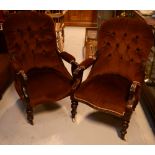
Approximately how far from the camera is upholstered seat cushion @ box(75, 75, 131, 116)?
Result: 1.82 m

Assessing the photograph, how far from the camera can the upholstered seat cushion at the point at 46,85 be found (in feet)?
6.40

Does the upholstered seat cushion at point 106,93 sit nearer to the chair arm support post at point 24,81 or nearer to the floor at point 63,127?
the floor at point 63,127

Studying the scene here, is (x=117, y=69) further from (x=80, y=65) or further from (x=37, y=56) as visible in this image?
(x=37, y=56)

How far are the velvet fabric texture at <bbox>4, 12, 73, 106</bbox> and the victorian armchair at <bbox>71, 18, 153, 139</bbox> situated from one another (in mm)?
235

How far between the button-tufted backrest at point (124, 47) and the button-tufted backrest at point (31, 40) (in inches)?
20.3

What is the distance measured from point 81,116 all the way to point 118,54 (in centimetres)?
77

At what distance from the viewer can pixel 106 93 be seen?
194 cm

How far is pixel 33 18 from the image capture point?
2.17 m

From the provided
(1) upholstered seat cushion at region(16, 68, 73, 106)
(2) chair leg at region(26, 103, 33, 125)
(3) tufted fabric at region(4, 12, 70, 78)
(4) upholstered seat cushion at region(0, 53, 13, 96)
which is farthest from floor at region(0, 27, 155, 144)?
(3) tufted fabric at region(4, 12, 70, 78)

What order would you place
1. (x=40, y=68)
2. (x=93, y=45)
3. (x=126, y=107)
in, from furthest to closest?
(x=93, y=45) < (x=40, y=68) < (x=126, y=107)

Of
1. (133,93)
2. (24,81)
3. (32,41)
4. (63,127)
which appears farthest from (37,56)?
(133,93)

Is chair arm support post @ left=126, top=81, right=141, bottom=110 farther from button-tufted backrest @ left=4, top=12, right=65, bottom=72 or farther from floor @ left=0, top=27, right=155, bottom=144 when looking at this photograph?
button-tufted backrest @ left=4, top=12, right=65, bottom=72
